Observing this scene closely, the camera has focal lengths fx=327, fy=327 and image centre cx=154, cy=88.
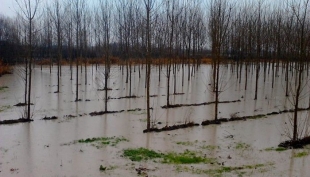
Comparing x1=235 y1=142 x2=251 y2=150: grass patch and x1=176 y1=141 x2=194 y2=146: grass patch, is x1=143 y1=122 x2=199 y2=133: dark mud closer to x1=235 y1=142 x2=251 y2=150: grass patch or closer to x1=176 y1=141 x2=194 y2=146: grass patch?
x1=176 y1=141 x2=194 y2=146: grass patch

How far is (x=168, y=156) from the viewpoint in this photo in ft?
30.9

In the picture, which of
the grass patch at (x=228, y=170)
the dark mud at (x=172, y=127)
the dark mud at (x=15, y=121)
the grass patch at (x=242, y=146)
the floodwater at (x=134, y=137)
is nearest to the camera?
the grass patch at (x=228, y=170)

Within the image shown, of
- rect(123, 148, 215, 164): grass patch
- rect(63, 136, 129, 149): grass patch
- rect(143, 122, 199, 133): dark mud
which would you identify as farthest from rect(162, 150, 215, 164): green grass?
rect(143, 122, 199, 133): dark mud

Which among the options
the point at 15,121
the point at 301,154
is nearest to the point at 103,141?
the point at 15,121

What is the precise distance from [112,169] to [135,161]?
828mm

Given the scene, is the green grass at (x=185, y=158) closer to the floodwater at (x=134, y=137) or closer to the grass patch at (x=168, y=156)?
the grass patch at (x=168, y=156)

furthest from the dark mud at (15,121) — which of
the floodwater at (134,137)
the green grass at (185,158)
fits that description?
the green grass at (185,158)

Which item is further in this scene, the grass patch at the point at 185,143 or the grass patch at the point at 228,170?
the grass patch at the point at 185,143

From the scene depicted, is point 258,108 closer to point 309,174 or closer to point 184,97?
→ point 184,97

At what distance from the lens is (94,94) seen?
23.3m

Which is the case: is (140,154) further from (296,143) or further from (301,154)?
(296,143)

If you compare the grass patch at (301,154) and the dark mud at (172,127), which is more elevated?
the dark mud at (172,127)

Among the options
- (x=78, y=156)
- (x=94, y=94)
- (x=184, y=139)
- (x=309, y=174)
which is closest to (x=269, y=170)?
(x=309, y=174)

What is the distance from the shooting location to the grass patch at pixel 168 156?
8.95m
